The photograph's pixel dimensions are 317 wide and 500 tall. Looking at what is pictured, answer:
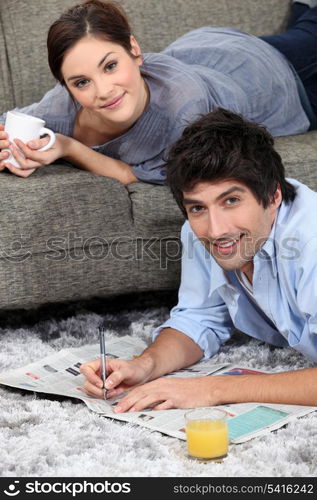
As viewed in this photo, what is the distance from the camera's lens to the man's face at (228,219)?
173cm

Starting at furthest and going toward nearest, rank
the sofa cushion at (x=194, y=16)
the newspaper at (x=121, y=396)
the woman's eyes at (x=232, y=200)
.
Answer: the sofa cushion at (x=194, y=16) < the woman's eyes at (x=232, y=200) < the newspaper at (x=121, y=396)

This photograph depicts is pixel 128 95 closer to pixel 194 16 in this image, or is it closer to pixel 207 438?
pixel 194 16

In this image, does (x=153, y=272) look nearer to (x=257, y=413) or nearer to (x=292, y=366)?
(x=292, y=366)

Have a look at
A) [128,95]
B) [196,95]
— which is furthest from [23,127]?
[196,95]

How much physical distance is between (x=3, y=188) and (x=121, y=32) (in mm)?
524

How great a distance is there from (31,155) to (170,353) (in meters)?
0.69

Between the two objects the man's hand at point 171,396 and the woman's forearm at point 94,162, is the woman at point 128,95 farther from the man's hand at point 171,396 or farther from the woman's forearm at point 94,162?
the man's hand at point 171,396

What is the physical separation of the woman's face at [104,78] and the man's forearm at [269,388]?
2.87 feet

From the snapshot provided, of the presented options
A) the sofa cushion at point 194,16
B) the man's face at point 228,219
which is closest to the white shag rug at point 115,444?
the man's face at point 228,219

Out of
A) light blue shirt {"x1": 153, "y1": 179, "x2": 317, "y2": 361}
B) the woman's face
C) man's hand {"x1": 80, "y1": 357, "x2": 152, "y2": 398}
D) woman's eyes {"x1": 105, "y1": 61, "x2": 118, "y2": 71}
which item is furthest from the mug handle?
man's hand {"x1": 80, "y1": 357, "x2": 152, "y2": 398}

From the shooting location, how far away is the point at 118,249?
7.68 ft

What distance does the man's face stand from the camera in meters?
1.73

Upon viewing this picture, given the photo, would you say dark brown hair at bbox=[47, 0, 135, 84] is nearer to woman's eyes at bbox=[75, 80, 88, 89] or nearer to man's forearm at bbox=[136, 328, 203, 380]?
woman's eyes at bbox=[75, 80, 88, 89]

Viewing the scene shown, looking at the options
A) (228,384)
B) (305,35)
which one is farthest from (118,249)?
(305,35)
